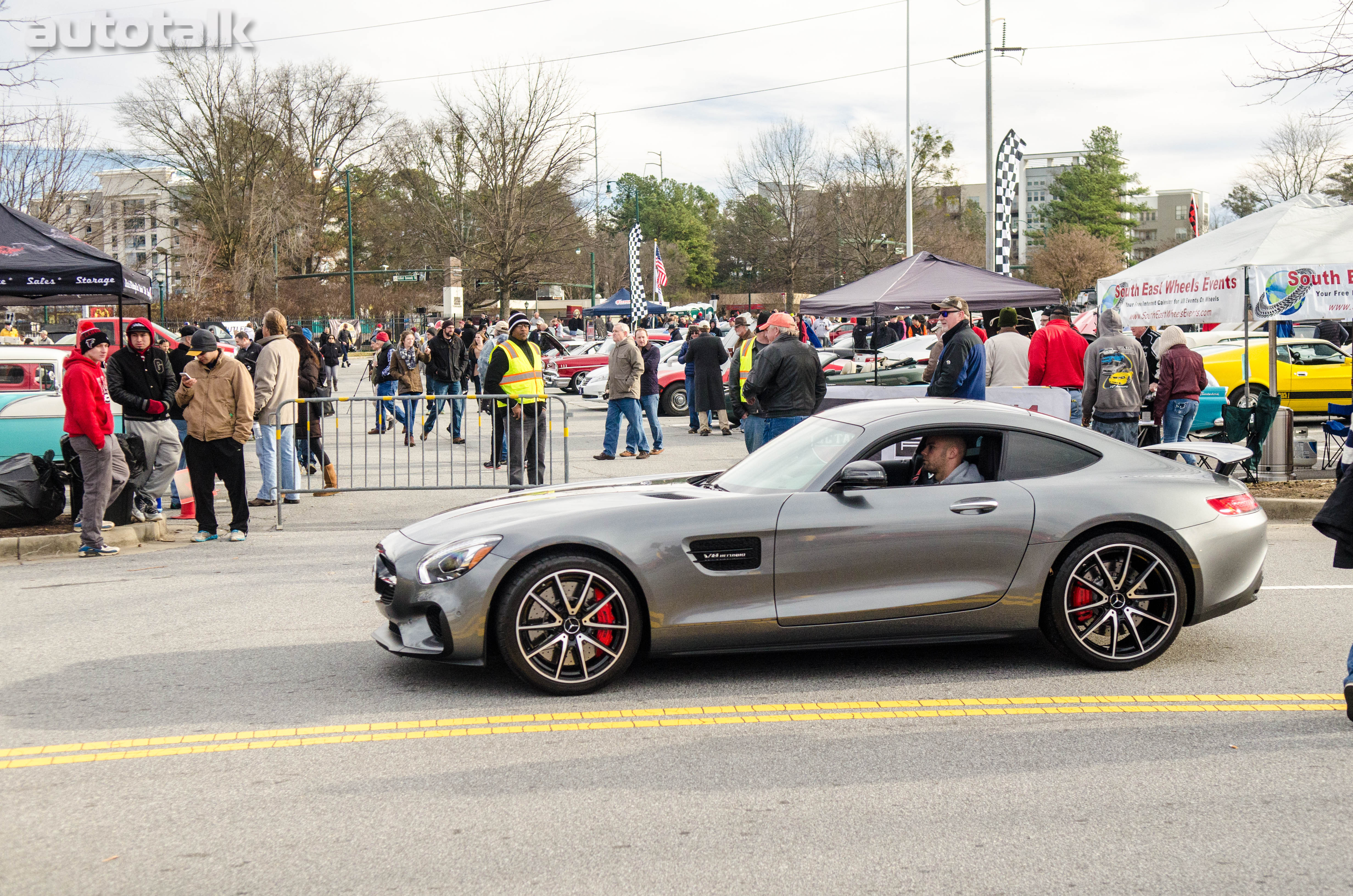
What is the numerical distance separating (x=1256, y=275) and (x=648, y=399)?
819 cm

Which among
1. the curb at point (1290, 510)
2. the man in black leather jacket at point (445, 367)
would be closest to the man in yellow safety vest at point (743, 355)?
the man in black leather jacket at point (445, 367)

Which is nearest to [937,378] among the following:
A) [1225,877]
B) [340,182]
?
[1225,877]

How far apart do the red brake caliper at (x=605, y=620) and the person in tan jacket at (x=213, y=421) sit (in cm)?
566

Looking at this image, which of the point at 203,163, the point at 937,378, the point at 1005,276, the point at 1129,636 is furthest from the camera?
the point at 203,163

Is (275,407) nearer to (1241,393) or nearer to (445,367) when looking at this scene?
(445,367)

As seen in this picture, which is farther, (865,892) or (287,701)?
(287,701)

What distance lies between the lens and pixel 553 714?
5289 mm

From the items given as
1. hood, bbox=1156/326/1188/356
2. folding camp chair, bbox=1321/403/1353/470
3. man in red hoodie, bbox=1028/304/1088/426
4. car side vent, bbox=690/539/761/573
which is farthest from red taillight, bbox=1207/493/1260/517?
folding camp chair, bbox=1321/403/1353/470

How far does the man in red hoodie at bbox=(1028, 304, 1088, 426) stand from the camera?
13.1 meters

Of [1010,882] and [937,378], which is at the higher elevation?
[937,378]

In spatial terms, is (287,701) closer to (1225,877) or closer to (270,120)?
(1225,877)

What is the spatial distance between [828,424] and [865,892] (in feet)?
10.6

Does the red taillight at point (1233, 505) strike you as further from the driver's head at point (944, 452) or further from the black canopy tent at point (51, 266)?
the black canopy tent at point (51, 266)

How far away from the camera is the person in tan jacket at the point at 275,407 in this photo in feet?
39.2
